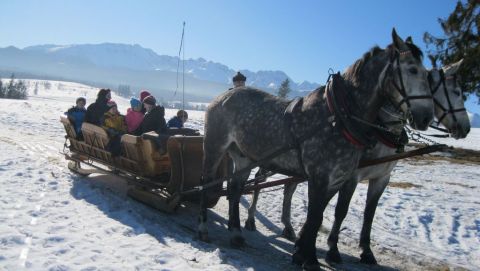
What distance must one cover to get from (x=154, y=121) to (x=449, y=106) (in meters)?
5.71

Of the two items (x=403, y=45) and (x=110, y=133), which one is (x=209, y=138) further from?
(x=403, y=45)

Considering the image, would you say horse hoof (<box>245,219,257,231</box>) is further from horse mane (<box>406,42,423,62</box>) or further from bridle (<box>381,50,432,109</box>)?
horse mane (<box>406,42,423,62</box>)

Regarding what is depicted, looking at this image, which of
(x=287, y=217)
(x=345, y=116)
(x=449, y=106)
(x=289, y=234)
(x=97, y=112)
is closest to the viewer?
(x=449, y=106)

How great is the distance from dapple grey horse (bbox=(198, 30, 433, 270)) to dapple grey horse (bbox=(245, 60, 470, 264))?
0.40 meters

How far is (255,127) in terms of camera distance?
5961mm

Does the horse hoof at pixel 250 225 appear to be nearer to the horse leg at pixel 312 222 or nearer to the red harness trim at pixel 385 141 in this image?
the horse leg at pixel 312 222

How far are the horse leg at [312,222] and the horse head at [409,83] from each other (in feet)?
4.27

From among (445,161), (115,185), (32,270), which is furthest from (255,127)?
(445,161)

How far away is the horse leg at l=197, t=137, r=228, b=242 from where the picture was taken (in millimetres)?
6543

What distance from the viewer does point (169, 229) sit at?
665 centimetres

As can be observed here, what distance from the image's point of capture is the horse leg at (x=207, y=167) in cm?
654

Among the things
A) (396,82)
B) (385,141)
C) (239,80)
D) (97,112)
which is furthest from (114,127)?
(396,82)

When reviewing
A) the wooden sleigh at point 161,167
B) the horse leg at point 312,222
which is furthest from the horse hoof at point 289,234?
the horse leg at point 312,222

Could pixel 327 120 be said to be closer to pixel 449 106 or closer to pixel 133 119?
pixel 449 106
